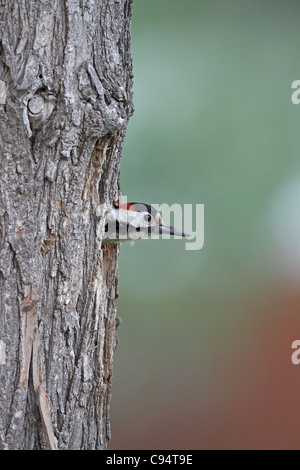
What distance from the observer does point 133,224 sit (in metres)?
1.70

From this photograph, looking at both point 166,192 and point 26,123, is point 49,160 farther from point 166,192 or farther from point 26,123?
point 166,192

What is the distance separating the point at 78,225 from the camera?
57.7 inches

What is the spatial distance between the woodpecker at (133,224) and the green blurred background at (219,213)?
1.77 m

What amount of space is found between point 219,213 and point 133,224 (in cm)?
220

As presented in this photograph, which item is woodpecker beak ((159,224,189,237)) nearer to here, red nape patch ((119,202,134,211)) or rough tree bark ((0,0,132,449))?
red nape patch ((119,202,134,211))

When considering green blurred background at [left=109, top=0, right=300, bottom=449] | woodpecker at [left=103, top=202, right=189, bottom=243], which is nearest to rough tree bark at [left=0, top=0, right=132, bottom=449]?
woodpecker at [left=103, top=202, right=189, bottom=243]

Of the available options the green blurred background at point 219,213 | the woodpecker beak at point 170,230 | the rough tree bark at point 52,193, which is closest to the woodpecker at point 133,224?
the woodpecker beak at point 170,230

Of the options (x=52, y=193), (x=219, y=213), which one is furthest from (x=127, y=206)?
(x=219, y=213)

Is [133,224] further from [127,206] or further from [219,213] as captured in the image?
[219,213]

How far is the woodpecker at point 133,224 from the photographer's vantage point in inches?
64.4

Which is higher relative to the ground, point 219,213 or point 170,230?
point 219,213

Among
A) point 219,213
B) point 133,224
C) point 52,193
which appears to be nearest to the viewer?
point 52,193

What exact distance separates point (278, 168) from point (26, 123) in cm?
269

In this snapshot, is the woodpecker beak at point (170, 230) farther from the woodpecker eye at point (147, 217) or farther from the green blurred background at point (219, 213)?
the green blurred background at point (219, 213)
